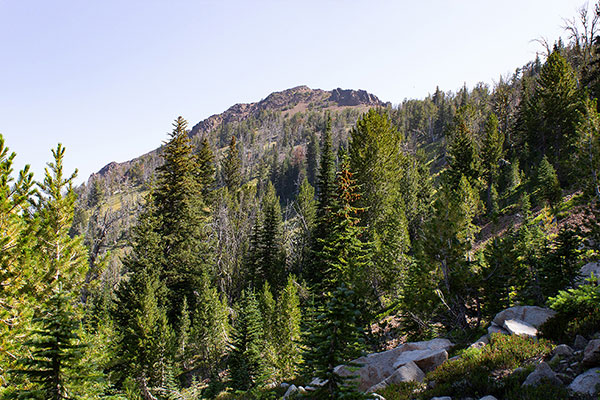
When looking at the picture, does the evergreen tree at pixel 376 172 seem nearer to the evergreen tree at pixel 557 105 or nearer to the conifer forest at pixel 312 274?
the conifer forest at pixel 312 274

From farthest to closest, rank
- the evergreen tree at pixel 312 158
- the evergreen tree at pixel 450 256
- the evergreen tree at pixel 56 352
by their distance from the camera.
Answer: the evergreen tree at pixel 312 158
the evergreen tree at pixel 450 256
the evergreen tree at pixel 56 352

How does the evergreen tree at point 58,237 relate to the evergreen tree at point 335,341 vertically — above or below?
above

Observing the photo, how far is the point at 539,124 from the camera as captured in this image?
4697 centimetres

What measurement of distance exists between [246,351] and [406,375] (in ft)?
43.3

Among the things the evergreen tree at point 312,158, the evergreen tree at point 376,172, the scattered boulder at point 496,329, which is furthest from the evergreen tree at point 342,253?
the evergreen tree at point 312,158

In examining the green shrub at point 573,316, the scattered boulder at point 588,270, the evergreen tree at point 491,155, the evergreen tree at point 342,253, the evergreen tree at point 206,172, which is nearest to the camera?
the green shrub at point 573,316

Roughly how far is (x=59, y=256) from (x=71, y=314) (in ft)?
31.0

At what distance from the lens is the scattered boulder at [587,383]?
6164 mm

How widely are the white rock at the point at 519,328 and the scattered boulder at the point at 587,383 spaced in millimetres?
3629

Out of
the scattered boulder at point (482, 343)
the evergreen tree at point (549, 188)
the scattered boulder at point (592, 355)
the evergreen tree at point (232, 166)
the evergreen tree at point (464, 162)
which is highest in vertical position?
the evergreen tree at point (232, 166)

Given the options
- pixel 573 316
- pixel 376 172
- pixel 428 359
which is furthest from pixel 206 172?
pixel 573 316

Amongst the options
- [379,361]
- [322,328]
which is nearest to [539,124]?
[379,361]

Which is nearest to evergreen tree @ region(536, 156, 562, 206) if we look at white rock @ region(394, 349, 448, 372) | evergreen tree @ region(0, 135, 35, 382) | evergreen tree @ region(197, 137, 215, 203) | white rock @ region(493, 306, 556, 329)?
white rock @ region(493, 306, 556, 329)

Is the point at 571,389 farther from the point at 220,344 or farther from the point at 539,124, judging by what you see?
the point at 539,124
